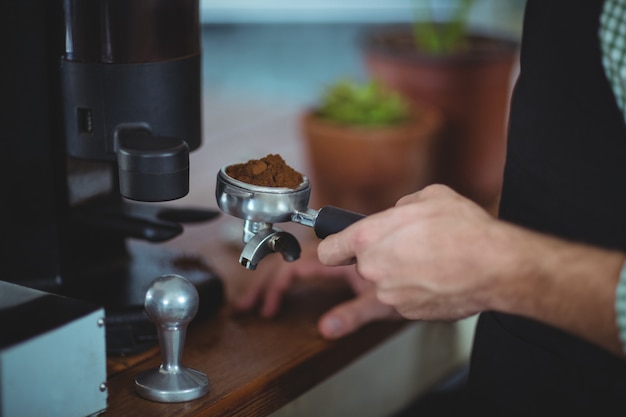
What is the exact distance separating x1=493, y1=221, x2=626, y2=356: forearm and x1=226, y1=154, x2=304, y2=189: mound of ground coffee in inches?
6.9

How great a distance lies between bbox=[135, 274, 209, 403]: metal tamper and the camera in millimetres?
662

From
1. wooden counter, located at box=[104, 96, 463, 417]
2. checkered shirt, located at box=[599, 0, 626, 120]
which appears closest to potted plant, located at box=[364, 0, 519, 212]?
wooden counter, located at box=[104, 96, 463, 417]

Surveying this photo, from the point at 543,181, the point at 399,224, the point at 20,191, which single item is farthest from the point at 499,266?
the point at 20,191

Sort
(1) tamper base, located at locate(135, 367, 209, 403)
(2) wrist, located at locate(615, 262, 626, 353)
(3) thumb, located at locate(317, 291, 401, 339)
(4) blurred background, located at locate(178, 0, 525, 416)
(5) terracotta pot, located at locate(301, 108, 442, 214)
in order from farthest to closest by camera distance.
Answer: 1. (5) terracotta pot, located at locate(301, 108, 442, 214)
2. (4) blurred background, located at locate(178, 0, 525, 416)
3. (3) thumb, located at locate(317, 291, 401, 339)
4. (1) tamper base, located at locate(135, 367, 209, 403)
5. (2) wrist, located at locate(615, 262, 626, 353)

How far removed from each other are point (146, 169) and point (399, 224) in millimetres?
199

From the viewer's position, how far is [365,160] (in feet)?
4.01

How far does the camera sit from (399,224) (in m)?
0.62

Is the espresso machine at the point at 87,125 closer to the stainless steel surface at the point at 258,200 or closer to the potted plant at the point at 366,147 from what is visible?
the stainless steel surface at the point at 258,200

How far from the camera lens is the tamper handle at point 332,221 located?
0.66 metres

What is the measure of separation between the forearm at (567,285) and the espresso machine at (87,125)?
0.88ft

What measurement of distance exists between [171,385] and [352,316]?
25 centimetres

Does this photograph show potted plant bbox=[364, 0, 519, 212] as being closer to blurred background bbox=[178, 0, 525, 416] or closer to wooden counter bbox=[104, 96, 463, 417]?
blurred background bbox=[178, 0, 525, 416]

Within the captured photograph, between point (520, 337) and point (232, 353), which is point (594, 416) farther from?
point (232, 353)

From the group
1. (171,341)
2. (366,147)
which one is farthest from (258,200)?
(366,147)
